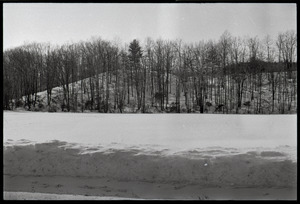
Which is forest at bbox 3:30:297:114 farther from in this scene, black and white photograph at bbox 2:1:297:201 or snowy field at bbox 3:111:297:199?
snowy field at bbox 3:111:297:199

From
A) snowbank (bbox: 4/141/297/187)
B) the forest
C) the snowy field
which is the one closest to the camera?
the snowy field

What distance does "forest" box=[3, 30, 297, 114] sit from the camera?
992 inches

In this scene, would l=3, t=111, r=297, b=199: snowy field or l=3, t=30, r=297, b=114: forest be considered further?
l=3, t=30, r=297, b=114: forest

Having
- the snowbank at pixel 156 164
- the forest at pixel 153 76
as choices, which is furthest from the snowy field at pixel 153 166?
the forest at pixel 153 76

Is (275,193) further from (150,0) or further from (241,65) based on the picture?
(241,65)

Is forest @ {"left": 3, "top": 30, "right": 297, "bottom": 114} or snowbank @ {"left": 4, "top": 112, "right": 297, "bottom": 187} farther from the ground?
forest @ {"left": 3, "top": 30, "right": 297, "bottom": 114}

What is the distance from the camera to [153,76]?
29.9 meters

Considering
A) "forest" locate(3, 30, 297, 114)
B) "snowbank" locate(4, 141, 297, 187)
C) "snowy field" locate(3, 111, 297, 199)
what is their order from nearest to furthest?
"snowy field" locate(3, 111, 297, 199)
"snowbank" locate(4, 141, 297, 187)
"forest" locate(3, 30, 297, 114)

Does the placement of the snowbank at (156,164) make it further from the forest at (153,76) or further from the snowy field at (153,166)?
the forest at (153,76)

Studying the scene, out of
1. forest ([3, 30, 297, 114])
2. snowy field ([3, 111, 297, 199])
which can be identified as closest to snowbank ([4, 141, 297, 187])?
snowy field ([3, 111, 297, 199])

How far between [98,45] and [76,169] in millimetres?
24419

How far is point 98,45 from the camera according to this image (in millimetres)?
28500

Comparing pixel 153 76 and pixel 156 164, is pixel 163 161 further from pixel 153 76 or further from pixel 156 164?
pixel 153 76

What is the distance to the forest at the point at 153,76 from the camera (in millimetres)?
25188
